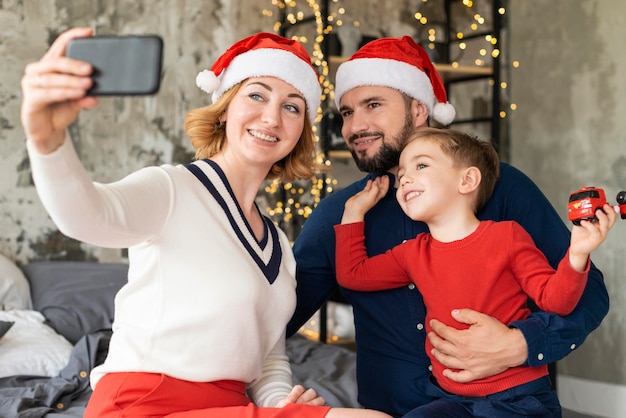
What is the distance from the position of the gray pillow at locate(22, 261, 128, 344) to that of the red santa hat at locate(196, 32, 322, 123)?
1647 mm

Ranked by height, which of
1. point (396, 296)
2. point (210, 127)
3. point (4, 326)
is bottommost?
point (4, 326)

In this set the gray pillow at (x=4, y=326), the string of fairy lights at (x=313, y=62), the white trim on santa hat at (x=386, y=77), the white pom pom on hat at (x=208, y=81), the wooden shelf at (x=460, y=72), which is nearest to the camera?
the white pom pom on hat at (x=208, y=81)

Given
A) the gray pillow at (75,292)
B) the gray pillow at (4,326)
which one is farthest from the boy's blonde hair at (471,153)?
the gray pillow at (75,292)

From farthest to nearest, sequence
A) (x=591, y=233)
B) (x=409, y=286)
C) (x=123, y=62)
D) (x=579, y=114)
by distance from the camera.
A: (x=579, y=114)
(x=409, y=286)
(x=591, y=233)
(x=123, y=62)

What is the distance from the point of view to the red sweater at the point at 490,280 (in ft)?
4.81

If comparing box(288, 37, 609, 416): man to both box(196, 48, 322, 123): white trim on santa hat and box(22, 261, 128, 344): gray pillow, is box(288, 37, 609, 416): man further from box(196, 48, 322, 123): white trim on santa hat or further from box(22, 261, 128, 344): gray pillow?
box(22, 261, 128, 344): gray pillow

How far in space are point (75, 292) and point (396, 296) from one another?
6.13 feet

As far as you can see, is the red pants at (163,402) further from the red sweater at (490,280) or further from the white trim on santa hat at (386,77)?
→ the white trim on santa hat at (386,77)

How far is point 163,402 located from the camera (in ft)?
4.01

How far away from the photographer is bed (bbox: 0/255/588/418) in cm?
234

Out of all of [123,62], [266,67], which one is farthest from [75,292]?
[123,62]

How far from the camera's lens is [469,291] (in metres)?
1.54

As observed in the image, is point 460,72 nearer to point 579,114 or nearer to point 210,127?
point 579,114

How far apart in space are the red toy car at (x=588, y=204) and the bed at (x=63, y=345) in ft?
2.85
